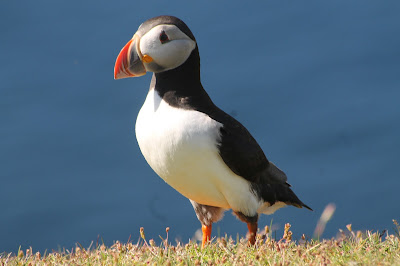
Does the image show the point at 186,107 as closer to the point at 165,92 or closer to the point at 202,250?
the point at 165,92

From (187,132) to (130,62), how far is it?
3.05 feet

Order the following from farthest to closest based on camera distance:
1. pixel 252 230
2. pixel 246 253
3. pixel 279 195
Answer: pixel 279 195 → pixel 252 230 → pixel 246 253

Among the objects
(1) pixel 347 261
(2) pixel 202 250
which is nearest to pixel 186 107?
(2) pixel 202 250

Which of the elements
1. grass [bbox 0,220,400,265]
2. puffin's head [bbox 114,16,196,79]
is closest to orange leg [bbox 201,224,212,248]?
grass [bbox 0,220,400,265]

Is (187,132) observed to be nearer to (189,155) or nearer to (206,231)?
(189,155)

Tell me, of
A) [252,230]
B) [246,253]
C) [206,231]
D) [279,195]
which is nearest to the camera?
[246,253]

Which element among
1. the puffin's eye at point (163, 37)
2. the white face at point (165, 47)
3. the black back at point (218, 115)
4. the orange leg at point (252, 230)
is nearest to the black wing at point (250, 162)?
the black back at point (218, 115)

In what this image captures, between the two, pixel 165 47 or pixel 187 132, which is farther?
pixel 165 47

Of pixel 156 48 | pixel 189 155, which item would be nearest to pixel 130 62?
pixel 156 48

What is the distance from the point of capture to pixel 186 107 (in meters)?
5.44

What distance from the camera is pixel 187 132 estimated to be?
5285mm

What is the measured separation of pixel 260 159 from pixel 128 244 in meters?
1.55

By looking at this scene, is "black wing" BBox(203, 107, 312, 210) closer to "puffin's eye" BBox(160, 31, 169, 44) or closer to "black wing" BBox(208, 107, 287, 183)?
"black wing" BBox(208, 107, 287, 183)

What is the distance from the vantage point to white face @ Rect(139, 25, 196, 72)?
217 inches
